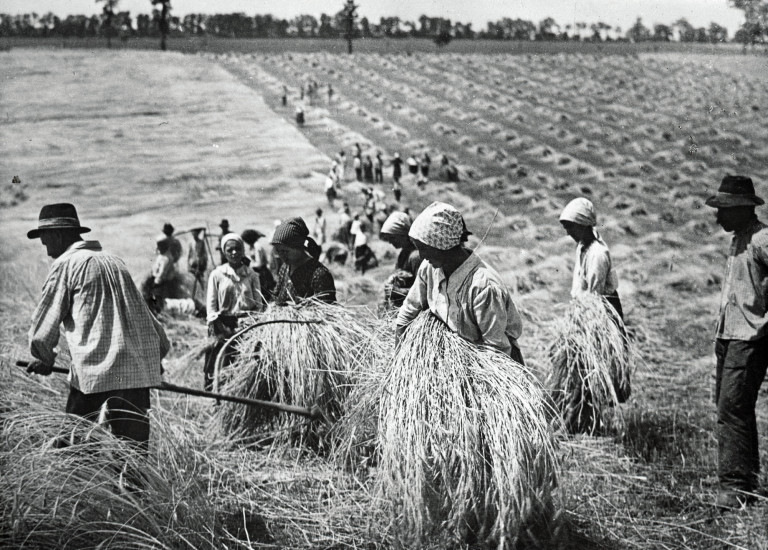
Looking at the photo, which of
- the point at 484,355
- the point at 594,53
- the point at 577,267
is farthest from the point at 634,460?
the point at 594,53

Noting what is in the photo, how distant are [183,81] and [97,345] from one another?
707cm

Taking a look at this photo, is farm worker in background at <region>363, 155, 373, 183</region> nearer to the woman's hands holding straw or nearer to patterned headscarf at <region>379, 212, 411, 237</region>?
patterned headscarf at <region>379, 212, 411, 237</region>

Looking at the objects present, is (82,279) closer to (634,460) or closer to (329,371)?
(329,371)

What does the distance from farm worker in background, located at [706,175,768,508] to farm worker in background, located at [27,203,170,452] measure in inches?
120

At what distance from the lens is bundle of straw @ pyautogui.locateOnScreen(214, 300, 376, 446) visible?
388cm

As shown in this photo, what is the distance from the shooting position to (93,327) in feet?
10.1

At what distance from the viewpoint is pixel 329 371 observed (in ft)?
12.4

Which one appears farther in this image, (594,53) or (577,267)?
(594,53)

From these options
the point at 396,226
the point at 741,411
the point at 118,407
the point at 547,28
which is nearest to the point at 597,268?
the point at 741,411

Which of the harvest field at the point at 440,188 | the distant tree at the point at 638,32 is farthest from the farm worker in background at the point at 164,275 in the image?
the distant tree at the point at 638,32

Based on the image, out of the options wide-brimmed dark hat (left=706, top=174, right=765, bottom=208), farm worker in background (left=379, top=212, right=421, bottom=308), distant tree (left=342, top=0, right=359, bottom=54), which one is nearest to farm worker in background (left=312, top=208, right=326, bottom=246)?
distant tree (left=342, top=0, right=359, bottom=54)

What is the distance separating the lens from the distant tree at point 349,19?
31.3 ft

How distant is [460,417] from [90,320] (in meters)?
1.74

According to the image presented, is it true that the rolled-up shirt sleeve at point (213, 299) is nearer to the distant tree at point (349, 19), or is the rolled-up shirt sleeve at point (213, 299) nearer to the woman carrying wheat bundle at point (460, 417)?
the woman carrying wheat bundle at point (460, 417)
